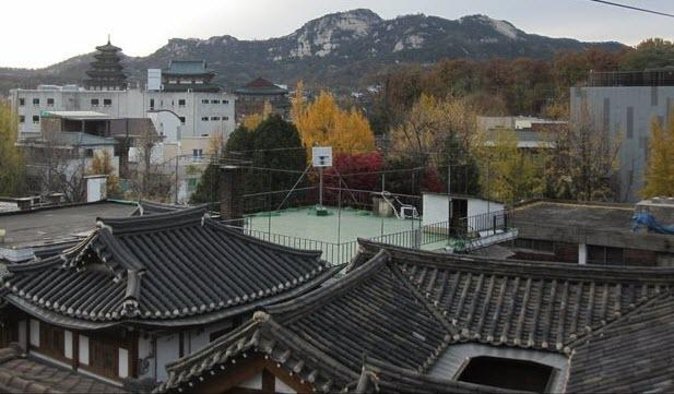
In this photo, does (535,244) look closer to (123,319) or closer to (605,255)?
(605,255)

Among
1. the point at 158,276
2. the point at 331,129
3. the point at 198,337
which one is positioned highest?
the point at 331,129

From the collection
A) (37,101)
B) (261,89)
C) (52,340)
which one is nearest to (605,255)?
(52,340)

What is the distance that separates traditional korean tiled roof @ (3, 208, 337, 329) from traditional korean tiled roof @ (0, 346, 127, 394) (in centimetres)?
74

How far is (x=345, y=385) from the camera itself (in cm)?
666

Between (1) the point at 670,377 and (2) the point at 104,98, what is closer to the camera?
(1) the point at 670,377

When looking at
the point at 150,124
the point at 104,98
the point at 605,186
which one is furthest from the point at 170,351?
the point at 104,98

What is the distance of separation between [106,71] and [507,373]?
8457 centimetres

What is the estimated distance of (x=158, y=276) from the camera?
11445 millimetres

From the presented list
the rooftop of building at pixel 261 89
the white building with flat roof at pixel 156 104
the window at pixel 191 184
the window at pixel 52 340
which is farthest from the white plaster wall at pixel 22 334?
the rooftop of building at pixel 261 89

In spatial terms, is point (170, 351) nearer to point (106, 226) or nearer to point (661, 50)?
point (106, 226)

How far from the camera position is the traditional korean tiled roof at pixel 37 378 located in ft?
28.3

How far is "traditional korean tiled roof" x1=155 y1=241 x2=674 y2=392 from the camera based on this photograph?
6852mm

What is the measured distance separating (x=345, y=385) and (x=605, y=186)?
A: 97.3ft

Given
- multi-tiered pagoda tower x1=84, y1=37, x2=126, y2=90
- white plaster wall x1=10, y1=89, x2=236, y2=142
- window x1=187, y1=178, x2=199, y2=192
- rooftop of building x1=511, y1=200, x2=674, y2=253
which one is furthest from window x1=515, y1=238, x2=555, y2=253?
multi-tiered pagoda tower x1=84, y1=37, x2=126, y2=90
